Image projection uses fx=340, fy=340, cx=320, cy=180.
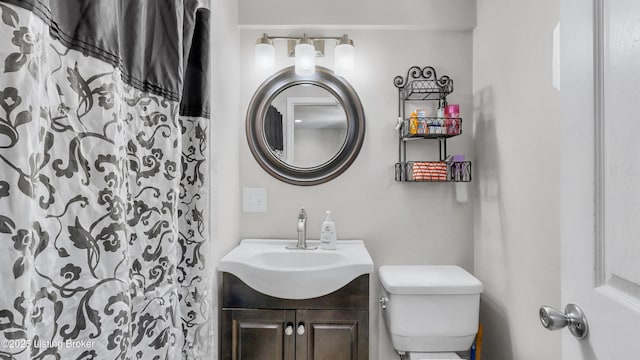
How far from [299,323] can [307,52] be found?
4.49ft

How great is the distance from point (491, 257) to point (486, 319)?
0.34m

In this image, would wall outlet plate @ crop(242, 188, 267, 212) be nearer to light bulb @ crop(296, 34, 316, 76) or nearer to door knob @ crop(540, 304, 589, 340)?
light bulb @ crop(296, 34, 316, 76)

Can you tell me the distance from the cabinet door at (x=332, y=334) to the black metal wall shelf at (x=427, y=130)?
80 centimetres

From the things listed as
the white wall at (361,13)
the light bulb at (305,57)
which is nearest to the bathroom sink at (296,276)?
the light bulb at (305,57)

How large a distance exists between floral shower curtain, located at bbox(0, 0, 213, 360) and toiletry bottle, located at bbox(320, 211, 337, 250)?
2.80 feet

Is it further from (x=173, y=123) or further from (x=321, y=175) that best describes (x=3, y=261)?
(x=321, y=175)

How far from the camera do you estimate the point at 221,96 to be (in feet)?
5.28

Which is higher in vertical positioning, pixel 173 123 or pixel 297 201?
pixel 173 123

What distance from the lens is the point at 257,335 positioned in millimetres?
1519

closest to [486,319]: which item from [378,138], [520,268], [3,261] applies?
[520,268]

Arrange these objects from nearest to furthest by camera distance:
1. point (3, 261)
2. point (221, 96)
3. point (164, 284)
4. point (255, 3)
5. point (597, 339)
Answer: point (3, 261)
point (597, 339)
point (164, 284)
point (221, 96)
point (255, 3)

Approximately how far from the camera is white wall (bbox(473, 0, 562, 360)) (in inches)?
50.5

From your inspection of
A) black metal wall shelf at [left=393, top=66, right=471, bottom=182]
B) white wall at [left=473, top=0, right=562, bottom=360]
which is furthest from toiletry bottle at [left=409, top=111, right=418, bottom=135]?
white wall at [left=473, top=0, right=562, bottom=360]

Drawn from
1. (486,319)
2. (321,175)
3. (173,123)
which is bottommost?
(486,319)
